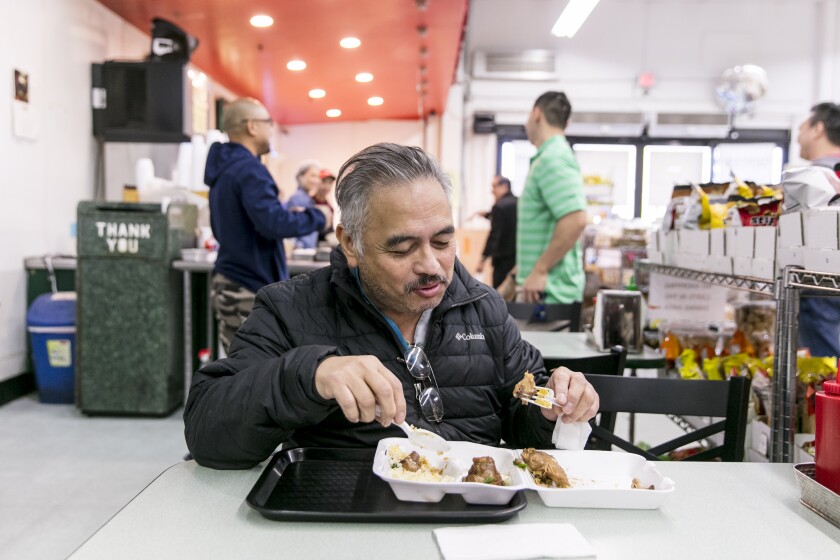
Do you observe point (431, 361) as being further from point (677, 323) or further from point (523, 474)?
point (677, 323)

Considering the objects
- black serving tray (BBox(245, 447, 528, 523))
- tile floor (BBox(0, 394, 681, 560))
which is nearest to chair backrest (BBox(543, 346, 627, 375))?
black serving tray (BBox(245, 447, 528, 523))

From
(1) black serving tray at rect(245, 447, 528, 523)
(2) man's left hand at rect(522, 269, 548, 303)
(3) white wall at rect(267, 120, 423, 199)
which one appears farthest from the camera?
(3) white wall at rect(267, 120, 423, 199)

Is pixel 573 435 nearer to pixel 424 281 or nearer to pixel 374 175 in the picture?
pixel 424 281

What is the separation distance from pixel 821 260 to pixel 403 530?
1082mm

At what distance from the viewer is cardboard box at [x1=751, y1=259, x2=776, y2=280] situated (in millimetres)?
1707

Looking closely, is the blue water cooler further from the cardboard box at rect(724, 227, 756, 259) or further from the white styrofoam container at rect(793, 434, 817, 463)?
the white styrofoam container at rect(793, 434, 817, 463)

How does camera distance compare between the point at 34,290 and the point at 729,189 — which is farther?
the point at 34,290

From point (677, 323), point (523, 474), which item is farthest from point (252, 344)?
point (677, 323)

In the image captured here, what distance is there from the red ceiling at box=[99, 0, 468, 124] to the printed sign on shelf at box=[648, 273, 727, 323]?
367 centimetres

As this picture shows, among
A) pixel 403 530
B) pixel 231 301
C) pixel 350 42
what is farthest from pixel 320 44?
pixel 403 530

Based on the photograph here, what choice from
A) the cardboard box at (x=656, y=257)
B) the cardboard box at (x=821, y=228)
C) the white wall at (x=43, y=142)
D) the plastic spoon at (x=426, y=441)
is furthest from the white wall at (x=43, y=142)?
the cardboard box at (x=821, y=228)

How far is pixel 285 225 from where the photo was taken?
3.36 m

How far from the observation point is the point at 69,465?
10.8ft

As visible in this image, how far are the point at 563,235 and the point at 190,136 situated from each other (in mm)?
3308
